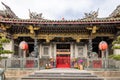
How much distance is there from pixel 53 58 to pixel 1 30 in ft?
14.5

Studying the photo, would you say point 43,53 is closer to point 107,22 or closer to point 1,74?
point 107,22

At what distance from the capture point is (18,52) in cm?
1978

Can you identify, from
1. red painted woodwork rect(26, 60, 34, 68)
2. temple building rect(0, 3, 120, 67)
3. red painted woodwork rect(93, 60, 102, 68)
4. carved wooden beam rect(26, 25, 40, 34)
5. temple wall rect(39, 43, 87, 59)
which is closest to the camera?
red painted woodwork rect(93, 60, 102, 68)

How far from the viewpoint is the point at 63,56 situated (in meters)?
19.9

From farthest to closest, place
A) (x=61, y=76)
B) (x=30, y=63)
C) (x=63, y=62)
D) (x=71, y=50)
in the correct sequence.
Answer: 1. (x=71, y=50)
2. (x=63, y=62)
3. (x=30, y=63)
4. (x=61, y=76)

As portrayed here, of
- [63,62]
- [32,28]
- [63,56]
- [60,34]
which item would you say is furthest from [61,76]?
[63,56]

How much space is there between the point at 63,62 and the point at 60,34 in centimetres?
244

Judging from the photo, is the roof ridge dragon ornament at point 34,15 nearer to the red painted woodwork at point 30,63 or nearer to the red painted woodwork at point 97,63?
the red painted woodwork at point 30,63

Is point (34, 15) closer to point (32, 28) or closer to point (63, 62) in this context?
point (32, 28)

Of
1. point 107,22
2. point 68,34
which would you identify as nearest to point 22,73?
point 68,34

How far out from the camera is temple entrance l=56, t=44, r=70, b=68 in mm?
19539

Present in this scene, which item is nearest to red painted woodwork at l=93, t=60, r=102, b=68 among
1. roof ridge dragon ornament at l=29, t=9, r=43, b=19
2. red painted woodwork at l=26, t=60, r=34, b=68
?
red painted woodwork at l=26, t=60, r=34, b=68

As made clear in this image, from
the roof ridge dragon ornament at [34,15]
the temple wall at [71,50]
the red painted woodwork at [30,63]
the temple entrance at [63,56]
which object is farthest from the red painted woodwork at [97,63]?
the roof ridge dragon ornament at [34,15]

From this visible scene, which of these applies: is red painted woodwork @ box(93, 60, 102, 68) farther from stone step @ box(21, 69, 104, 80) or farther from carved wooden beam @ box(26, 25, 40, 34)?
carved wooden beam @ box(26, 25, 40, 34)
